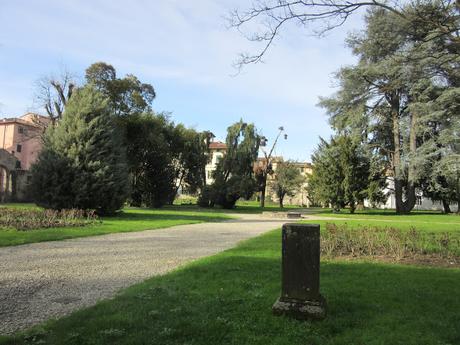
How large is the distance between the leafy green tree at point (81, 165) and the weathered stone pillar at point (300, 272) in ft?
56.8

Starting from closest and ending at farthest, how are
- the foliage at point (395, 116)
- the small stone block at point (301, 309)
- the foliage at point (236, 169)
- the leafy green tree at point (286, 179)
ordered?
the small stone block at point (301, 309)
the foliage at point (395, 116)
the foliage at point (236, 169)
the leafy green tree at point (286, 179)

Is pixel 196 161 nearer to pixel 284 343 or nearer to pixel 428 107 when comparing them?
pixel 428 107

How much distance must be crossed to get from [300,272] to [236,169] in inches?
1495

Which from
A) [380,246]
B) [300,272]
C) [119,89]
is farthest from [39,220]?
[119,89]

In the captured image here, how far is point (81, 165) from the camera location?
20859mm

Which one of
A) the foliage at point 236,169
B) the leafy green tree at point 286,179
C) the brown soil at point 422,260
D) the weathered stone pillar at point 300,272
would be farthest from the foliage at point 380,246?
the leafy green tree at point 286,179

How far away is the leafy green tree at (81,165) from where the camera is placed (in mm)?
20672

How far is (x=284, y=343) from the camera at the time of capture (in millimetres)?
3922

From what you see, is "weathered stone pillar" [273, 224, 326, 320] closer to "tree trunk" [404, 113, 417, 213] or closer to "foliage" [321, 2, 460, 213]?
"foliage" [321, 2, 460, 213]

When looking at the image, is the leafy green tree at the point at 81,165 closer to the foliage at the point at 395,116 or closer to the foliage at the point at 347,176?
the foliage at the point at 395,116

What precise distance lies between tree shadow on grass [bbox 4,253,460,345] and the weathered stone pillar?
0.19 metres

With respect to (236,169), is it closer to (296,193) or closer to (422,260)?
(296,193)

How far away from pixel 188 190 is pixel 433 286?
4033 cm

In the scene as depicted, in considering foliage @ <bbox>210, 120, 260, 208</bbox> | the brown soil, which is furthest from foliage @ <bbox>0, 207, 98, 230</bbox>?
foliage @ <bbox>210, 120, 260, 208</bbox>
